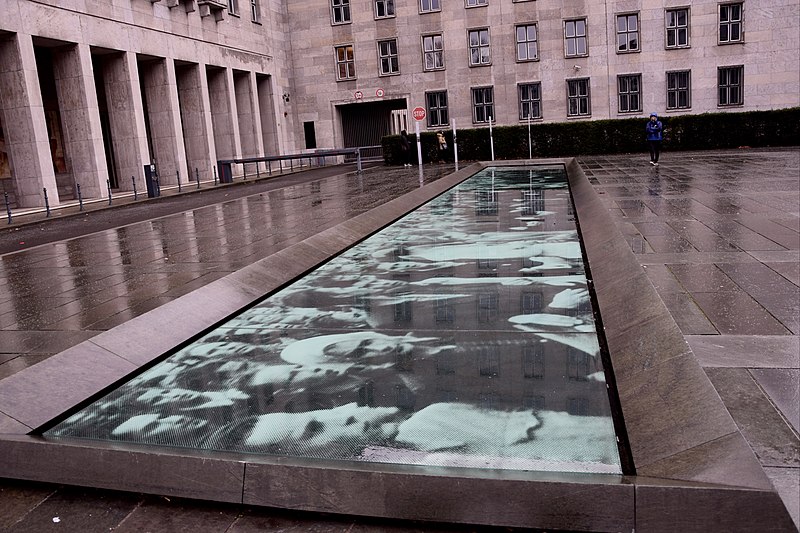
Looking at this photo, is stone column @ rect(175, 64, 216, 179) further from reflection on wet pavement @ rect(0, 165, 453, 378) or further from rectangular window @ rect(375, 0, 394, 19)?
reflection on wet pavement @ rect(0, 165, 453, 378)

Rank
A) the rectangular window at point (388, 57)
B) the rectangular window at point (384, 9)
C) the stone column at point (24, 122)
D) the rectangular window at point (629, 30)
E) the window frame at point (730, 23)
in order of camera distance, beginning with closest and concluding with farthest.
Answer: the stone column at point (24, 122)
the window frame at point (730, 23)
the rectangular window at point (629, 30)
the rectangular window at point (384, 9)
the rectangular window at point (388, 57)

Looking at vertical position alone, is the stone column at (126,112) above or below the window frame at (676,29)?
below

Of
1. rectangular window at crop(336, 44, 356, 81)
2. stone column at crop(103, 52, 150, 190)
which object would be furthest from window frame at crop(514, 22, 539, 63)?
stone column at crop(103, 52, 150, 190)

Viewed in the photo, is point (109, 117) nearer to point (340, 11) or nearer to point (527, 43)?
point (340, 11)

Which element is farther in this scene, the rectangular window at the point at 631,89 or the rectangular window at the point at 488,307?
the rectangular window at the point at 631,89

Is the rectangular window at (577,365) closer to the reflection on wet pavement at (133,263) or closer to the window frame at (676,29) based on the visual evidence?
the reflection on wet pavement at (133,263)

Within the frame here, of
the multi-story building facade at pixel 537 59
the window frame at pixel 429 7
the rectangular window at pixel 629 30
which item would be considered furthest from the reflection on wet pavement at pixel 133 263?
the window frame at pixel 429 7

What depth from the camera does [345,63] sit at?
43.2m

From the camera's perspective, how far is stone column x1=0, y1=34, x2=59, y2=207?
2228 cm

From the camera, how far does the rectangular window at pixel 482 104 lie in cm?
4109

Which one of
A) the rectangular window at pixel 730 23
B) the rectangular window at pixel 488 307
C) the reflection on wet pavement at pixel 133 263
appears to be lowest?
the rectangular window at pixel 488 307

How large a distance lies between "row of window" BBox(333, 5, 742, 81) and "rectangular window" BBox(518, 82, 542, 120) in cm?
146

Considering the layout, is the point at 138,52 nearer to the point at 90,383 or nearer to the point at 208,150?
the point at 208,150

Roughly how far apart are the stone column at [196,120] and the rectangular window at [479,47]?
1560 cm
